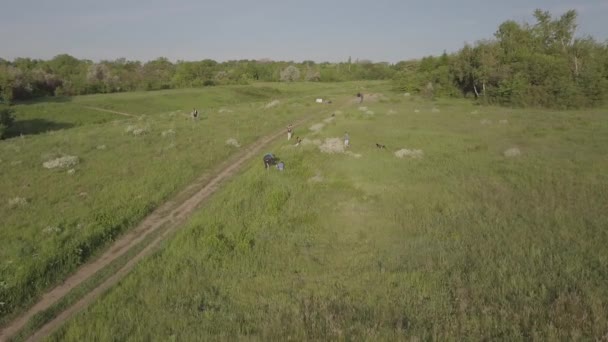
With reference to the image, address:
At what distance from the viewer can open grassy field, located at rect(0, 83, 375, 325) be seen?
14375 mm

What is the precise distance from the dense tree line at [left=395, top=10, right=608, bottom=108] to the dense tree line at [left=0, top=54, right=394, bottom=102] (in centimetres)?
7936

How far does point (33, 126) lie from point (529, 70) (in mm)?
84910

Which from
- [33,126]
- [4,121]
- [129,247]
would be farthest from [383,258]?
[33,126]

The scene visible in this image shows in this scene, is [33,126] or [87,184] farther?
[33,126]

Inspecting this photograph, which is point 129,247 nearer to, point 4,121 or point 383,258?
Answer: point 383,258

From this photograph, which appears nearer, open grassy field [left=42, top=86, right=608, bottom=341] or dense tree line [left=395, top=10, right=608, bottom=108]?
open grassy field [left=42, top=86, right=608, bottom=341]

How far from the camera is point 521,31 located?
263ft

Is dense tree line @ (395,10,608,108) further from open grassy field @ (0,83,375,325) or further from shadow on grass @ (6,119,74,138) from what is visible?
shadow on grass @ (6,119,74,138)

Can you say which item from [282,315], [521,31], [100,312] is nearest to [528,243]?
[282,315]

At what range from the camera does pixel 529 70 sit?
64250 millimetres

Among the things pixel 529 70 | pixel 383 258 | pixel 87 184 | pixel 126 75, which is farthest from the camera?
pixel 126 75

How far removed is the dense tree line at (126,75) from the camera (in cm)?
9436

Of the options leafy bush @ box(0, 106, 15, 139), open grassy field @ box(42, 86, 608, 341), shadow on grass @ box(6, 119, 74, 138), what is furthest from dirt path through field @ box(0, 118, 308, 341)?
shadow on grass @ box(6, 119, 74, 138)

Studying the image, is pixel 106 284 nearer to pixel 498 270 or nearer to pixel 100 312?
pixel 100 312
